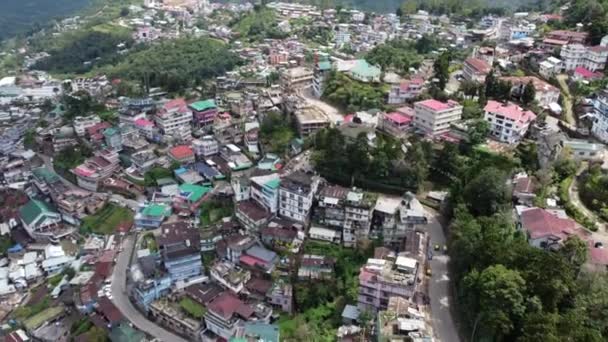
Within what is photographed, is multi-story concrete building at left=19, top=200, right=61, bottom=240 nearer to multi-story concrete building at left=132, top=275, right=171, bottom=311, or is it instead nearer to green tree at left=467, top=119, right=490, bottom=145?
multi-story concrete building at left=132, top=275, right=171, bottom=311

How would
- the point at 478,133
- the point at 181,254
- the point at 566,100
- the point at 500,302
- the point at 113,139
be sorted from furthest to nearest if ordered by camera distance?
the point at 113,139, the point at 566,100, the point at 478,133, the point at 181,254, the point at 500,302

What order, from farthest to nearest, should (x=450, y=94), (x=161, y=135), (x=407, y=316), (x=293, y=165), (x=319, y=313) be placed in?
(x=161, y=135) → (x=450, y=94) → (x=293, y=165) → (x=319, y=313) → (x=407, y=316)

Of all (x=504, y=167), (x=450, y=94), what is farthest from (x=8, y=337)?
(x=450, y=94)

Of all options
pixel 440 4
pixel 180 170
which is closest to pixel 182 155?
pixel 180 170

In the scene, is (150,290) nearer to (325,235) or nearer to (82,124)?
(325,235)

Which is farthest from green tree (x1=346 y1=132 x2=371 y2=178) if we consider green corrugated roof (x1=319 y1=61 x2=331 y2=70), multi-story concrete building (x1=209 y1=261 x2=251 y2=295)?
green corrugated roof (x1=319 y1=61 x2=331 y2=70)

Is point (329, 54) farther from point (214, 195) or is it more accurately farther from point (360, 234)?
point (360, 234)
